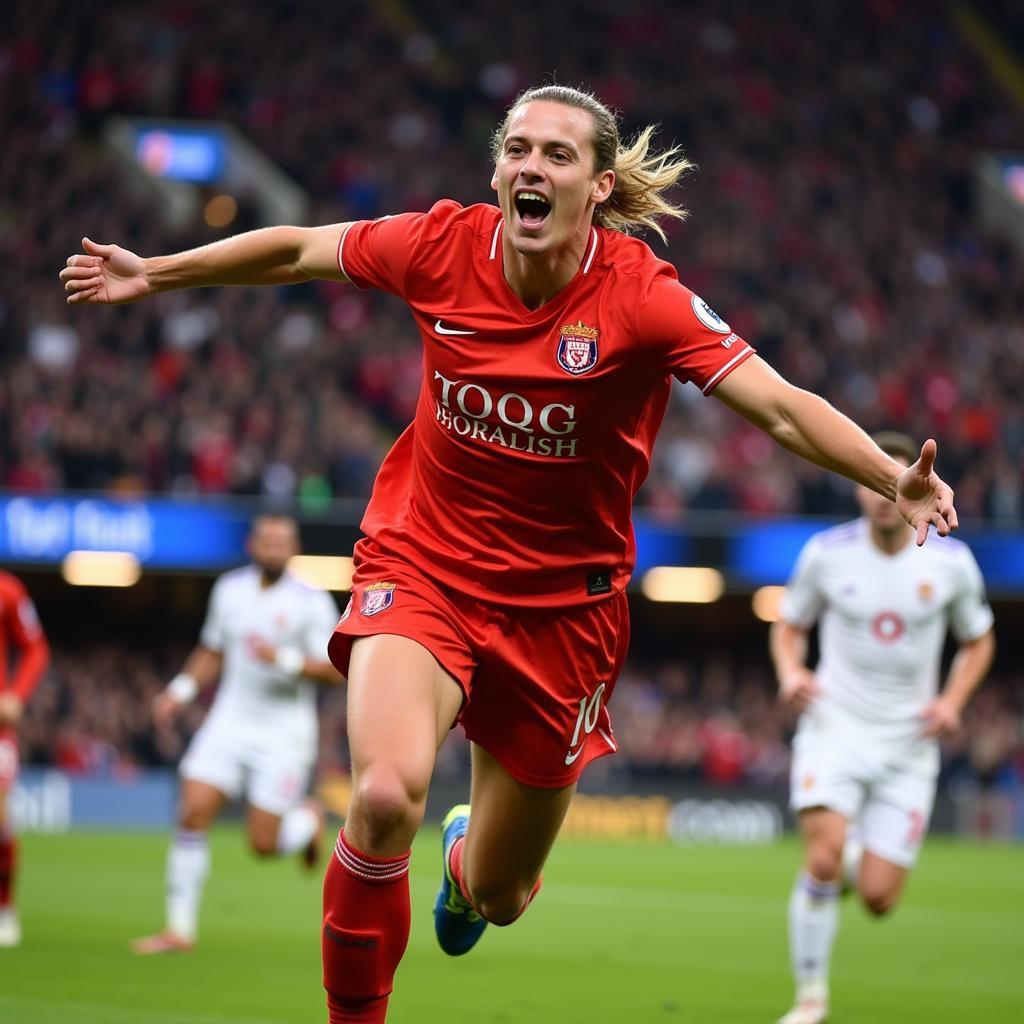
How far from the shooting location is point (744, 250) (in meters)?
29.7

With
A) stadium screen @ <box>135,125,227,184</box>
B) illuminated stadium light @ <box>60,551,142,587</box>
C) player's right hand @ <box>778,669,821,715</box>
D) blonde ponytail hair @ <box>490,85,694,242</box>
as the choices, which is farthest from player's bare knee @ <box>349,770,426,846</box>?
stadium screen @ <box>135,125,227,184</box>

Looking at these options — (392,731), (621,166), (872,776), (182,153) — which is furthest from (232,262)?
(182,153)

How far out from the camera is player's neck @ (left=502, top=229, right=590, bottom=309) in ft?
18.4

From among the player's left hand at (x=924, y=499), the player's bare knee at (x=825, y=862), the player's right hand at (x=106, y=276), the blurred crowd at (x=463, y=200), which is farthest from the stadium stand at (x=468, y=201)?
the player's left hand at (x=924, y=499)

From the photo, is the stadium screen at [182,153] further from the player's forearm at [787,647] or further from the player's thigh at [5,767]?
the player's forearm at [787,647]

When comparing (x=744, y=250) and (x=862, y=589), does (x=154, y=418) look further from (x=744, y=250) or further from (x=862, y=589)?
(x=862, y=589)

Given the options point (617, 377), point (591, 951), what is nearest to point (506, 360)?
point (617, 377)

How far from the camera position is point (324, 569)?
82.7 ft

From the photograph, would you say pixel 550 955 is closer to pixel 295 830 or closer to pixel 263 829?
pixel 295 830

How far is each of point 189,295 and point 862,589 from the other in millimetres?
18626

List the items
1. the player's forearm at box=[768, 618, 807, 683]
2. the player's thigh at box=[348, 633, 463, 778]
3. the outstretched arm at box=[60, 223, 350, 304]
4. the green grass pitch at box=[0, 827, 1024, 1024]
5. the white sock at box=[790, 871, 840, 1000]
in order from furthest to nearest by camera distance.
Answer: the player's forearm at box=[768, 618, 807, 683] < the green grass pitch at box=[0, 827, 1024, 1024] < the white sock at box=[790, 871, 840, 1000] < the outstretched arm at box=[60, 223, 350, 304] < the player's thigh at box=[348, 633, 463, 778]

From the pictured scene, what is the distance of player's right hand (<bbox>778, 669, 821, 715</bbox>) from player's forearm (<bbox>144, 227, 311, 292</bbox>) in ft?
12.5

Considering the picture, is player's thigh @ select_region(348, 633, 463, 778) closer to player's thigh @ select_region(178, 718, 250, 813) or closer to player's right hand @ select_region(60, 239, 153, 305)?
player's right hand @ select_region(60, 239, 153, 305)

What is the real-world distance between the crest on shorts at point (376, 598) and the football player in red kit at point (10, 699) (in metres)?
5.23
